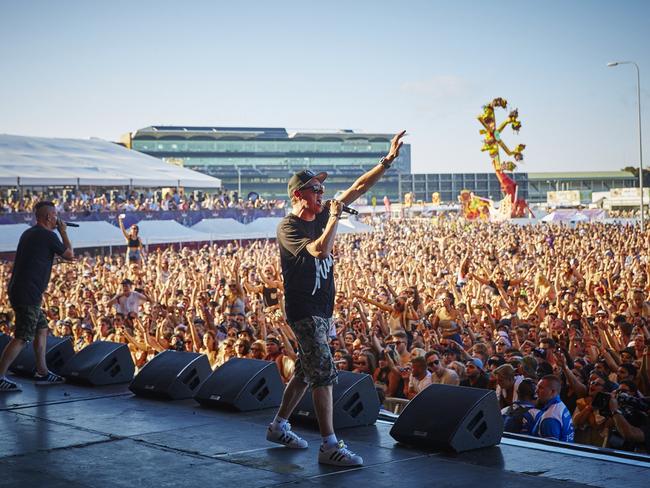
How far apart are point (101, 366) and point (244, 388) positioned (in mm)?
1692

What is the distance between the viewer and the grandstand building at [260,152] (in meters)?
102

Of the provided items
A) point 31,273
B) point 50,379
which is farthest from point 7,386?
point 31,273

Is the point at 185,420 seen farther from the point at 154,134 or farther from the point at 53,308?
the point at 154,134

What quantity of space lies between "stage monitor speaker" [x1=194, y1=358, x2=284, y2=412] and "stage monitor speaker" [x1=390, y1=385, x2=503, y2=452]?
130 centimetres

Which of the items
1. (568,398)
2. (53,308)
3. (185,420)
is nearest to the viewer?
(185,420)

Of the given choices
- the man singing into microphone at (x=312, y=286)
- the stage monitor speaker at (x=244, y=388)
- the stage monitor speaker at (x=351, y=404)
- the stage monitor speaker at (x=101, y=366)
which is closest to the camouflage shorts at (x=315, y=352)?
the man singing into microphone at (x=312, y=286)

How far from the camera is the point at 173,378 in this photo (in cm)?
602

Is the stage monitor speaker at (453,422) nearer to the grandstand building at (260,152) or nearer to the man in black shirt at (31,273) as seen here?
the man in black shirt at (31,273)

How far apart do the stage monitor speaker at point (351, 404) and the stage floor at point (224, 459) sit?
0.07 m

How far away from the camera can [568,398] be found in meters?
6.32

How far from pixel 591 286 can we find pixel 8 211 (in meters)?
18.6

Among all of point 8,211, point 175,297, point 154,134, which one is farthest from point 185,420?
point 154,134

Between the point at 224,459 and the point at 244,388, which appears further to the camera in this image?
the point at 244,388

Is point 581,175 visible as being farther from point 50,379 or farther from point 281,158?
point 50,379
